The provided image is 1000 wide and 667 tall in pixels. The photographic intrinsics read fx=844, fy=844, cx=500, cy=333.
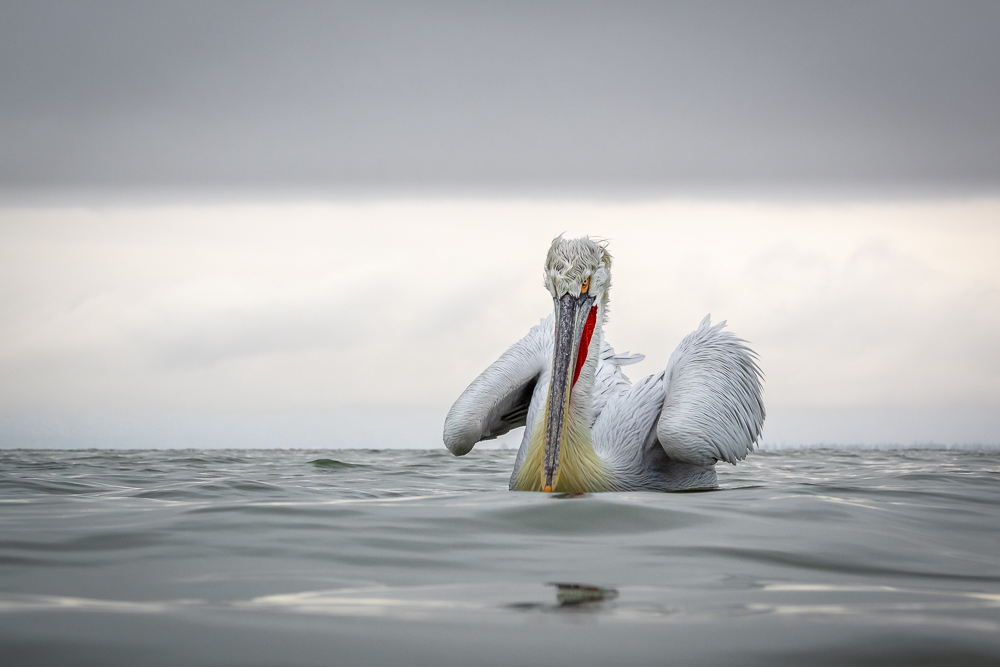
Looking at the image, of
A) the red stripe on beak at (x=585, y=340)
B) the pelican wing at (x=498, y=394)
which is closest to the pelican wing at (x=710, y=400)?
the red stripe on beak at (x=585, y=340)

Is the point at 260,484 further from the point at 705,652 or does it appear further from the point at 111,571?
the point at 705,652

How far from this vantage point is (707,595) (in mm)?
2246

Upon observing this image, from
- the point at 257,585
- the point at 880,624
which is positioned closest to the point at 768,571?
the point at 880,624

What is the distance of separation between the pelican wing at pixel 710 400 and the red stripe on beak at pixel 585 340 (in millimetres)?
641

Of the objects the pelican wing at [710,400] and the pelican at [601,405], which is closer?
the pelican at [601,405]

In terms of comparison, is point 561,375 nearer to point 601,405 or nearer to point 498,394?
point 601,405

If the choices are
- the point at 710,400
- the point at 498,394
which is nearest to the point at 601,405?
the point at 498,394

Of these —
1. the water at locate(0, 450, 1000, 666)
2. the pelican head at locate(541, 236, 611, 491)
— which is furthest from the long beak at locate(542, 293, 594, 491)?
the water at locate(0, 450, 1000, 666)

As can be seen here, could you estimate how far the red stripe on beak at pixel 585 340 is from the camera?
5.45 meters

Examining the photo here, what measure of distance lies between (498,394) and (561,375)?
1.70 m

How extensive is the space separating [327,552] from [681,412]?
3235 mm

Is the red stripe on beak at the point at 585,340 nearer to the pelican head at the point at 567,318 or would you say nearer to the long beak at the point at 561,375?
the pelican head at the point at 567,318

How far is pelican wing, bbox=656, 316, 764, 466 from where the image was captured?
5422mm

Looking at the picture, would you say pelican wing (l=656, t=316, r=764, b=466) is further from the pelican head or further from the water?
the water
